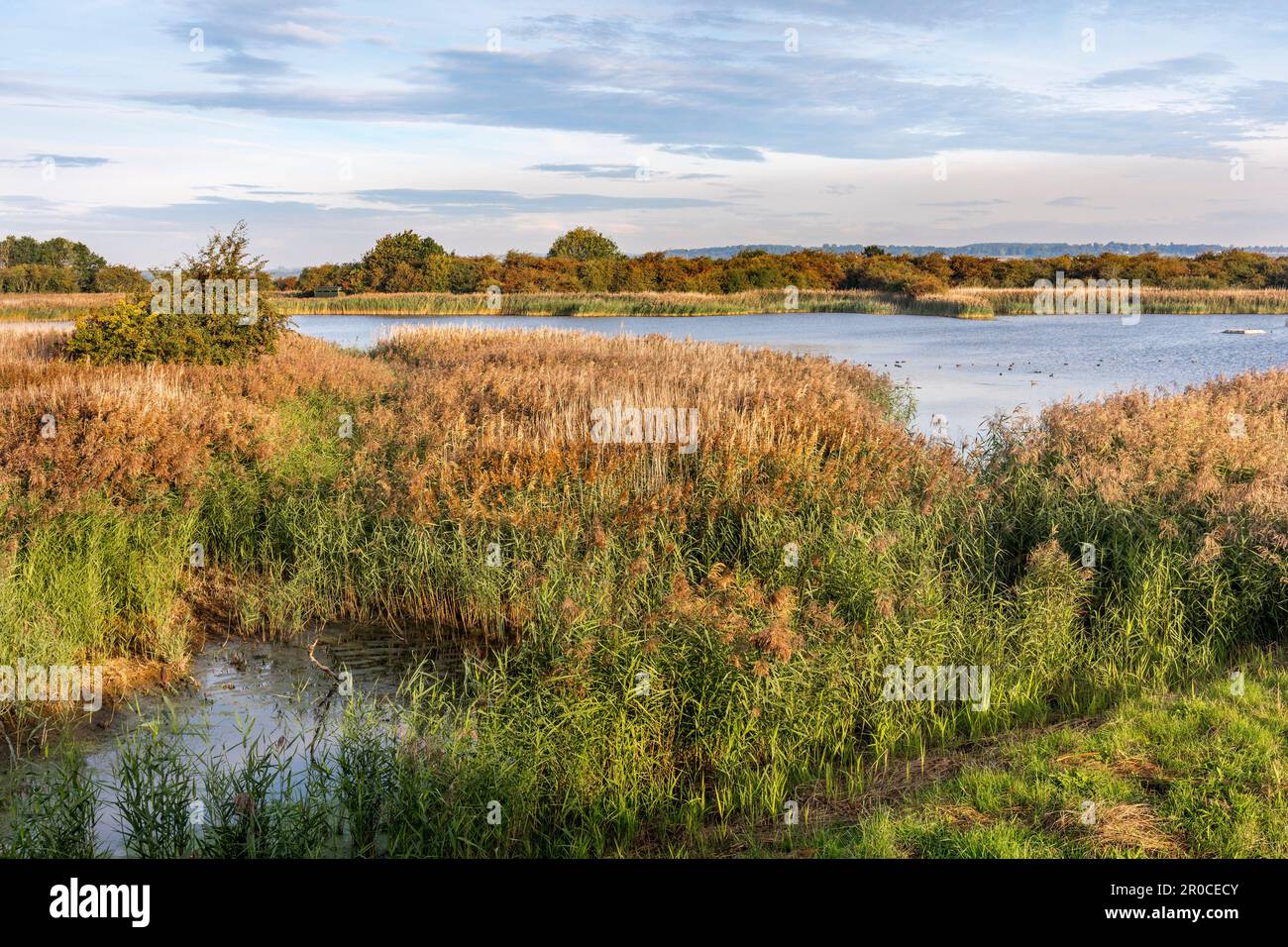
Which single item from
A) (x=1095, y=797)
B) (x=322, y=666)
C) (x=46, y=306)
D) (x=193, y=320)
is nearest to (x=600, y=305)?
(x=46, y=306)

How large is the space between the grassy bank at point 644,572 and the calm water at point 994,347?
481 centimetres

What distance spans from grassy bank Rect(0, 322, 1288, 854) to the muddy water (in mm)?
332

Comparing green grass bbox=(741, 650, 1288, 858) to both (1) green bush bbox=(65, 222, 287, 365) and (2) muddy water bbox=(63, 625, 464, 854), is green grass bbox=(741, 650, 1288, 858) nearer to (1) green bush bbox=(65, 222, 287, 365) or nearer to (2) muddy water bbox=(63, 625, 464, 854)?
(2) muddy water bbox=(63, 625, 464, 854)

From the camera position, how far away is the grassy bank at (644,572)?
18.1 feet

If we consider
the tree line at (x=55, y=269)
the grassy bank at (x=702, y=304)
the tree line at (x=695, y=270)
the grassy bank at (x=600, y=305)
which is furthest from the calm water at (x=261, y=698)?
the tree line at (x=695, y=270)

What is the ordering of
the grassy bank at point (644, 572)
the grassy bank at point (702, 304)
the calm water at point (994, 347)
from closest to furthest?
the grassy bank at point (644, 572) → the calm water at point (994, 347) → the grassy bank at point (702, 304)

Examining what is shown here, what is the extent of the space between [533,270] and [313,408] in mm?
58749

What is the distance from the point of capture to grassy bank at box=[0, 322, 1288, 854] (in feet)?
18.1

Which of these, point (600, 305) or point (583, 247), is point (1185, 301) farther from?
point (583, 247)

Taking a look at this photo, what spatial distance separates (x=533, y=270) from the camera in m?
73.2

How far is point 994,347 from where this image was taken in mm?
37250

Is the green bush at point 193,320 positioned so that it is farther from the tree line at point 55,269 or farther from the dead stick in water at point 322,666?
the tree line at point 55,269

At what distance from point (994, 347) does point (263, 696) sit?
34741 mm
